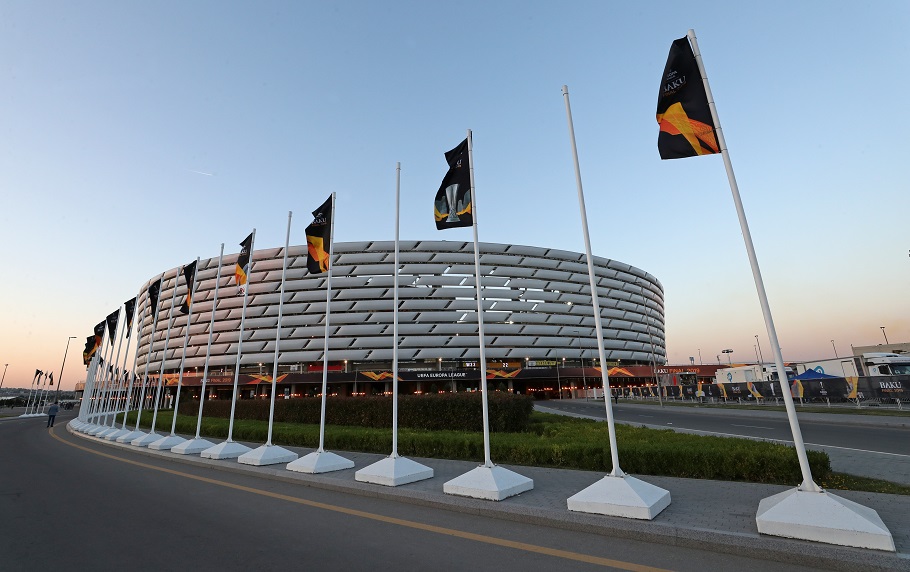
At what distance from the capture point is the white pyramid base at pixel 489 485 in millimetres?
6852

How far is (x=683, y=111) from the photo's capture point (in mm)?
6812

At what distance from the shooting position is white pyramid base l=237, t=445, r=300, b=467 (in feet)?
36.2

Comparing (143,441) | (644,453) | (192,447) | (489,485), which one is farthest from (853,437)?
→ (143,441)

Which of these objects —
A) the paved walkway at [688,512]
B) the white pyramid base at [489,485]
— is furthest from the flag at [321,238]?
the white pyramid base at [489,485]

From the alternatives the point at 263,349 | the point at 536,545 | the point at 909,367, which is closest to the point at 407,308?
the point at 263,349

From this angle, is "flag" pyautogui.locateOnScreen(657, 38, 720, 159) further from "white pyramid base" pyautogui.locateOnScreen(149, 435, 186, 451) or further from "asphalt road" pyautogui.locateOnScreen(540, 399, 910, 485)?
"white pyramid base" pyautogui.locateOnScreen(149, 435, 186, 451)

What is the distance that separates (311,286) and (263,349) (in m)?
14.4

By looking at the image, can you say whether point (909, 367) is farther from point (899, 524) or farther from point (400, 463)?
point (400, 463)

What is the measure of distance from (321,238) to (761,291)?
1094 cm

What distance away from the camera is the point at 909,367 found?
36469 millimetres

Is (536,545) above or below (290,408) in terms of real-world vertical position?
below

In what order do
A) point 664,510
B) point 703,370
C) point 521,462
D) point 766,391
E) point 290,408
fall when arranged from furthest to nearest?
point 703,370 → point 766,391 → point 290,408 → point 521,462 → point 664,510

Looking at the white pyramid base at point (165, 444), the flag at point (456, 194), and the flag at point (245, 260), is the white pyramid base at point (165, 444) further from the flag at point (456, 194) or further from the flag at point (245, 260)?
the flag at point (456, 194)

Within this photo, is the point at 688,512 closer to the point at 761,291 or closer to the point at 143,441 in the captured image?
the point at 761,291
